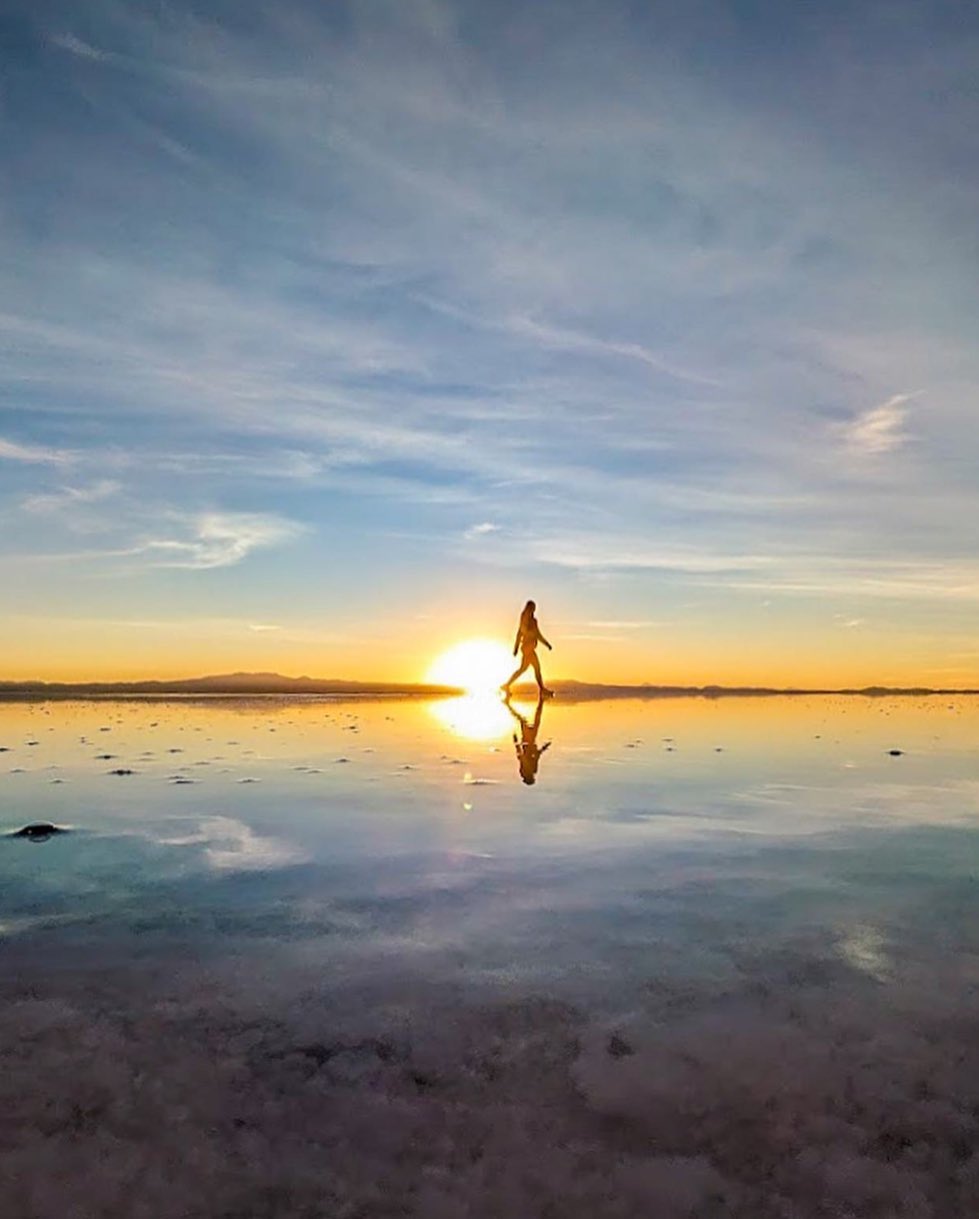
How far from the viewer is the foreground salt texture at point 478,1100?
91.8 inches

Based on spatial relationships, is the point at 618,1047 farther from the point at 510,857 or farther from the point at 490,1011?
the point at 510,857

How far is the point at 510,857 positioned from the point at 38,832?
3.84m

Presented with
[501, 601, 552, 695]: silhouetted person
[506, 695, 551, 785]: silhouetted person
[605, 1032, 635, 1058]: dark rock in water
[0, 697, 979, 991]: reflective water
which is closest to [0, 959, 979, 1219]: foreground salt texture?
[605, 1032, 635, 1058]: dark rock in water

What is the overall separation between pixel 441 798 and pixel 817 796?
13.0 ft

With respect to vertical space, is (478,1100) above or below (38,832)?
below

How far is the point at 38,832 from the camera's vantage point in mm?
7004

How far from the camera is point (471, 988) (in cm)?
376

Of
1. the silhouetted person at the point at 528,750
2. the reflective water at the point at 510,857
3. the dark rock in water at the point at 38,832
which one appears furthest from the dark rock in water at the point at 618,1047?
the silhouetted person at the point at 528,750

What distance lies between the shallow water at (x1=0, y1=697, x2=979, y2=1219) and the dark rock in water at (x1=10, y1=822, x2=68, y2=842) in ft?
0.48

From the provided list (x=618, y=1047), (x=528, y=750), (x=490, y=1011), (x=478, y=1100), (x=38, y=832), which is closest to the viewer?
(x=478, y=1100)

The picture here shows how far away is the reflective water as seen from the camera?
14.6 ft

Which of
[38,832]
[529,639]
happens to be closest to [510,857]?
[38,832]

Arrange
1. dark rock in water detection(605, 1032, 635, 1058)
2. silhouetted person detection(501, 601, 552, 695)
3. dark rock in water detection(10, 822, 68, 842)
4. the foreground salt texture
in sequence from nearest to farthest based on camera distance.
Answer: the foreground salt texture → dark rock in water detection(605, 1032, 635, 1058) → dark rock in water detection(10, 822, 68, 842) → silhouetted person detection(501, 601, 552, 695)

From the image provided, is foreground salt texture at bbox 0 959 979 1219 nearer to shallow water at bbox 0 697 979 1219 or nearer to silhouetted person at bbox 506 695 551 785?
shallow water at bbox 0 697 979 1219
